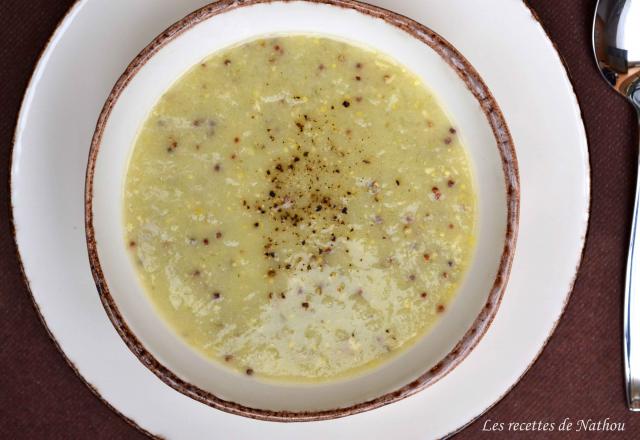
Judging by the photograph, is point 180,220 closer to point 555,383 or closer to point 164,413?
point 164,413

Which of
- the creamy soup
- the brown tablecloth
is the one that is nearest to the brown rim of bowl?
the creamy soup

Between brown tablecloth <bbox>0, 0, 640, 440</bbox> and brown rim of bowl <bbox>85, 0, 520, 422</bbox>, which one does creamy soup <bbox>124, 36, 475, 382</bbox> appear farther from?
brown tablecloth <bbox>0, 0, 640, 440</bbox>

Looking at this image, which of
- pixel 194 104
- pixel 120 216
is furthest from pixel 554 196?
pixel 120 216

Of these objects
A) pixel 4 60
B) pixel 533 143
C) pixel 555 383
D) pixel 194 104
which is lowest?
pixel 555 383

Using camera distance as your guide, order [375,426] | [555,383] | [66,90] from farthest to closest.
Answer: [555,383] < [375,426] < [66,90]

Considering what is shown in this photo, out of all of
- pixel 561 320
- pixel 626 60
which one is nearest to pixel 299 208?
pixel 561 320

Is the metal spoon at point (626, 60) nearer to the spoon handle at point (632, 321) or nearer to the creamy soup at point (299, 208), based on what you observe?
the spoon handle at point (632, 321)

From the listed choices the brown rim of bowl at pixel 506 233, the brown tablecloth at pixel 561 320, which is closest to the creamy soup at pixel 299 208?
the brown rim of bowl at pixel 506 233
